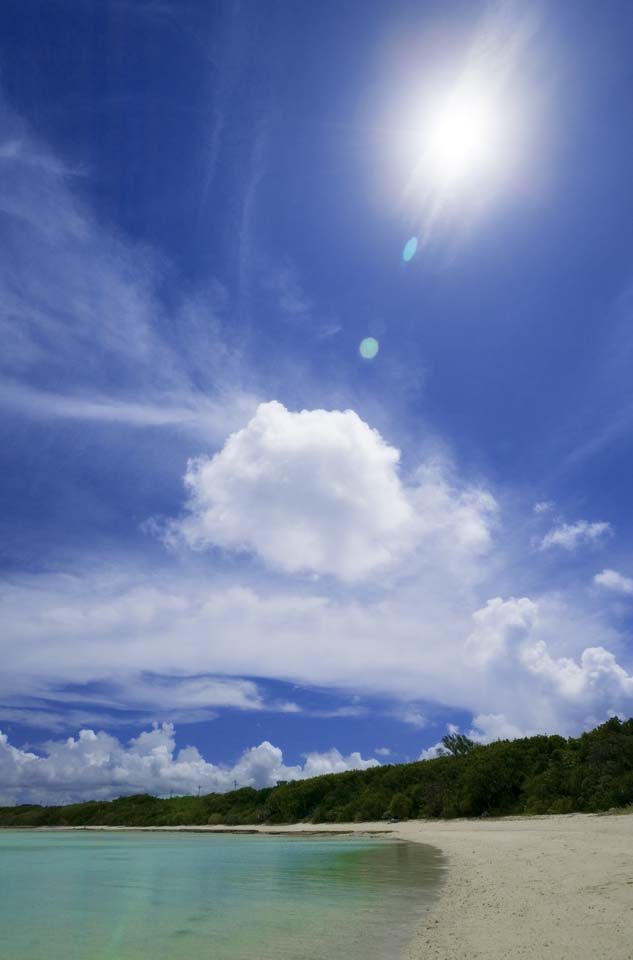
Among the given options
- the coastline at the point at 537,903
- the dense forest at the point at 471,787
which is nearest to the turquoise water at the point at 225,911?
the coastline at the point at 537,903

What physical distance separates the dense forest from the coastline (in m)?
22.1

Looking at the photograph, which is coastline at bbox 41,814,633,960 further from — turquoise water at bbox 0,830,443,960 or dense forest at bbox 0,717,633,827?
dense forest at bbox 0,717,633,827

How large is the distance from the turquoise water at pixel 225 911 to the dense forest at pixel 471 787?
22656 millimetres

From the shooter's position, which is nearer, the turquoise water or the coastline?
the coastline

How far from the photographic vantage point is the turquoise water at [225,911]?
1299cm

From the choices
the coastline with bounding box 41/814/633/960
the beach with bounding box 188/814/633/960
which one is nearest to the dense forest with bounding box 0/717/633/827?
the coastline with bounding box 41/814/633/960

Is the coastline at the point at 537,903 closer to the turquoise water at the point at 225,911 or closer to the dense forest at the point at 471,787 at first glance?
the turquoise water at the point at 225,911

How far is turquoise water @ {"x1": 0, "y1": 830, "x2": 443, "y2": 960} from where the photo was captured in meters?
13.0

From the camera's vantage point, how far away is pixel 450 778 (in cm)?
6750

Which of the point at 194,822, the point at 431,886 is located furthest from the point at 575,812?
the point at 194,822

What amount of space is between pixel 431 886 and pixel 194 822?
11453 cm

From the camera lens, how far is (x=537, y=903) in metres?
13.9

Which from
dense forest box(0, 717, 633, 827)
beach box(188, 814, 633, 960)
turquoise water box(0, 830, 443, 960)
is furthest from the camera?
dense forest box(0, 717, 633, 827)

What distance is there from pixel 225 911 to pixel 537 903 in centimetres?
897
